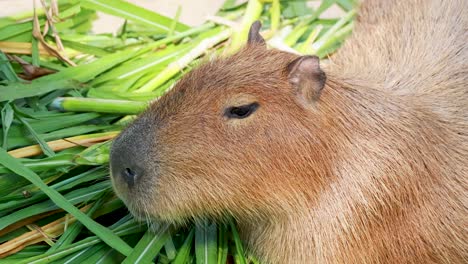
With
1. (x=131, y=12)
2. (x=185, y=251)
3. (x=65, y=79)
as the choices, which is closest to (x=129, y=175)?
(x=185, y=251)

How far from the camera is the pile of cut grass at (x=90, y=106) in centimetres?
269

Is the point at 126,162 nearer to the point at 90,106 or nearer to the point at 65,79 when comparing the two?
the point at 90,106

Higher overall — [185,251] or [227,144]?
[227,144]

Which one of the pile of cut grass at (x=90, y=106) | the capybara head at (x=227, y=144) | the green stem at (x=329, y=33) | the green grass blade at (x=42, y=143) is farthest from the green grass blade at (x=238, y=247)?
the green stem at (x=329, y=33)

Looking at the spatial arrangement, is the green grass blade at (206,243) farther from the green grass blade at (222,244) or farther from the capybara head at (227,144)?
the capybara head at (227,144)

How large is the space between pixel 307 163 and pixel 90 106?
1.11 metres

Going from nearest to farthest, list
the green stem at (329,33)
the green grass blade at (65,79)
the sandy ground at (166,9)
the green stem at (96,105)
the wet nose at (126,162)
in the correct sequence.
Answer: the wet nose at (126,162) → the green grass blade at (65,79) → the green stem at (96,105) → the green stem at (329,33) → the sandy ground at (166,9)

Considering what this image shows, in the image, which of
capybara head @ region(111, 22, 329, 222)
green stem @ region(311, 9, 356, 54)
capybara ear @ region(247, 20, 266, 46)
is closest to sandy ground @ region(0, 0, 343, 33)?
green stem @ region(311, 9, 356, 54)

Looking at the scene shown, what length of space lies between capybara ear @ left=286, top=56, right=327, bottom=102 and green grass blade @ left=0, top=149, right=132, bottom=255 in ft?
2.81

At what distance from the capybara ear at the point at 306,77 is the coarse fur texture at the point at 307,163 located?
25 mm

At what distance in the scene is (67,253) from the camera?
261cm

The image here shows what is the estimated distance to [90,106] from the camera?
121 inches

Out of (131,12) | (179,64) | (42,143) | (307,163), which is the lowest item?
(307,163)

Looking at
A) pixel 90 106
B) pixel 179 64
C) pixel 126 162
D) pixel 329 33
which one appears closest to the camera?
pixel 126 162
